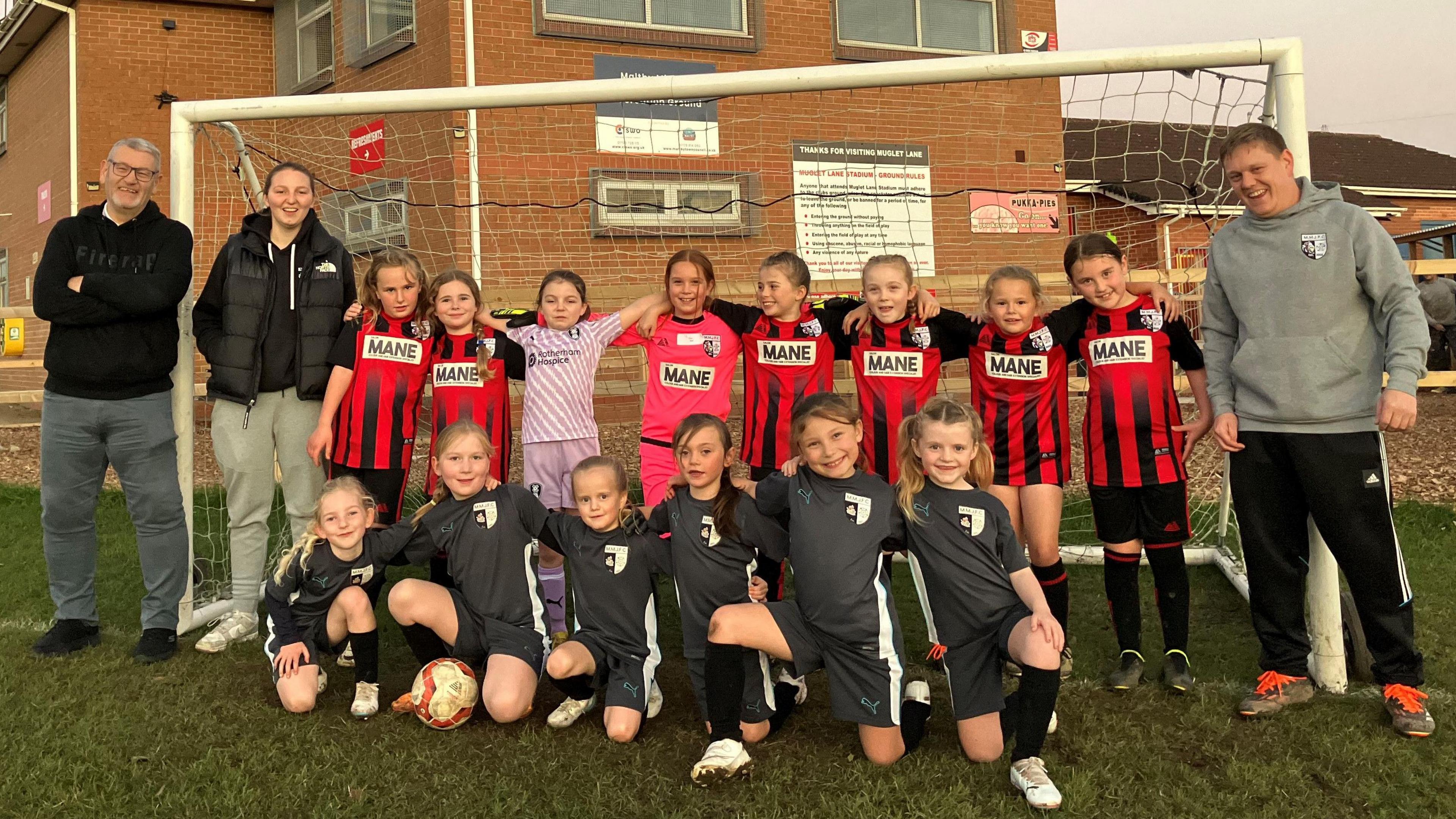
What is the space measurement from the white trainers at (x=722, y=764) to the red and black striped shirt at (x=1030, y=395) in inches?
52.6

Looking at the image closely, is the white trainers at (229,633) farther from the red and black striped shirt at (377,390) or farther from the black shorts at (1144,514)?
the black shorts at (1144,514)

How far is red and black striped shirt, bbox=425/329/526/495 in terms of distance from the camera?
369cm

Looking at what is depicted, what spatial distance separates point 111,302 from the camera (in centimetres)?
342

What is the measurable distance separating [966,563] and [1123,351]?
1.07m

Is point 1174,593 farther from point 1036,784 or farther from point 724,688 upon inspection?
point 724,688

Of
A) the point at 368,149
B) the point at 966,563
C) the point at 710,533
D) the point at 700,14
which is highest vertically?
the point at 700,14

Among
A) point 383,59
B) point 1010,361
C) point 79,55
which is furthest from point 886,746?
point 79,55

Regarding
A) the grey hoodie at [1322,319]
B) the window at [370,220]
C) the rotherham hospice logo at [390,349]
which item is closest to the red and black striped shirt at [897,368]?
the grey hoodie at [1322,319]

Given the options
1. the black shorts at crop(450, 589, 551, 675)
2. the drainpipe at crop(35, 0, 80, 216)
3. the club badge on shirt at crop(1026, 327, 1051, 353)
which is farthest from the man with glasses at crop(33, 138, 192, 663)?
the drainpipe at crop(35, 0, 80, 216)

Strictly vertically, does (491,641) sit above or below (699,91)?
below

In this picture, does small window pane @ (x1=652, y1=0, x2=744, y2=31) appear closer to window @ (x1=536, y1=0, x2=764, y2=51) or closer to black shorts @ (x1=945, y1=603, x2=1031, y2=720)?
window @ (x1=536, y1=0, x2=764, y2=51)

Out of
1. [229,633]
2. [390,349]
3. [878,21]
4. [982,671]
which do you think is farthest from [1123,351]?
[878,21]

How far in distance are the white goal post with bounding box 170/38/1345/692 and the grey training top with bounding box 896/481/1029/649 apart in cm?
138

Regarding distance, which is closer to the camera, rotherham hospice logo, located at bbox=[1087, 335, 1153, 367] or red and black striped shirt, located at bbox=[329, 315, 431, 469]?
rotherham hospice logo, located at bbox=[1087, 335, 1153, 367]
